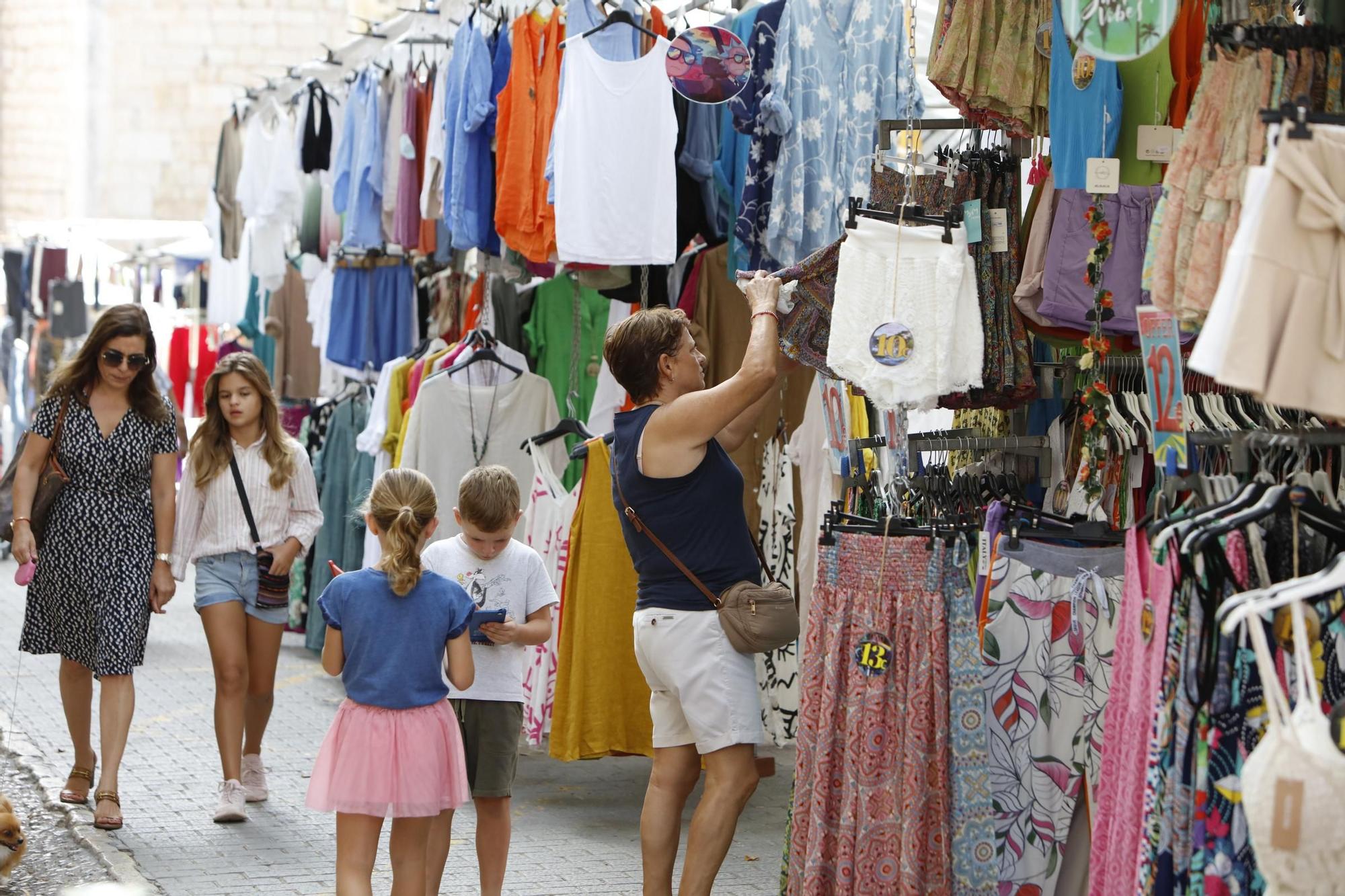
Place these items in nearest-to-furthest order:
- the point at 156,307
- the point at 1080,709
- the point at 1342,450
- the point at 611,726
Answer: the point at 1342,450, the point at 1080,709, the point at 611,726, the point at 156,307

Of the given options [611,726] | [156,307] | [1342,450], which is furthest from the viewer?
[156,307]

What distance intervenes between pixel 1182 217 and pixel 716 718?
199 cm

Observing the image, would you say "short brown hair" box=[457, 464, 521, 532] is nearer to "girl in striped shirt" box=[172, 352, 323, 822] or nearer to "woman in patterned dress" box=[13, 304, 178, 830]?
"girl in striped shirt" box=[172, 352, 323, 822]

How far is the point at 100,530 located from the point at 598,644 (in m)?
1.99

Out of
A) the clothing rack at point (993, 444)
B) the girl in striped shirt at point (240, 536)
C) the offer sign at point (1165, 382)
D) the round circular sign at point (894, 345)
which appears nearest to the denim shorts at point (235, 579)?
the girl in striped shirt at point (240, 536)

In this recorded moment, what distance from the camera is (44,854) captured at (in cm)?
578

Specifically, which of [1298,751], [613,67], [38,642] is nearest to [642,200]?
[613,67]

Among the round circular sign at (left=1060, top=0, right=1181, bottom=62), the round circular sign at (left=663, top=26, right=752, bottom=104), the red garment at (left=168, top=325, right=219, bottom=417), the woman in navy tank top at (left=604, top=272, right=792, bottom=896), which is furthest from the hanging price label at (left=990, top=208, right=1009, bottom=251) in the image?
the red garment at (left=168, top=325, right=219, bottom=417)

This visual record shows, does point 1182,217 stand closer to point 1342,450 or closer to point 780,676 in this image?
point 1342,450

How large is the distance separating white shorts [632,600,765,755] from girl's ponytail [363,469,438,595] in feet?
2.26

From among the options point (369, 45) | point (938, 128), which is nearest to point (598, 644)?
point (938, 128)

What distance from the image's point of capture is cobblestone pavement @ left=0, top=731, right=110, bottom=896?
5422 mm

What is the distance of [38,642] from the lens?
6352 millimetres

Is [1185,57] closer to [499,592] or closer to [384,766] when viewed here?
[499,592]
